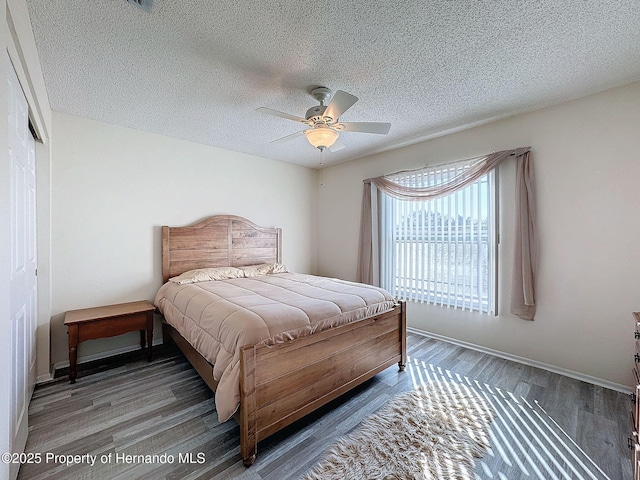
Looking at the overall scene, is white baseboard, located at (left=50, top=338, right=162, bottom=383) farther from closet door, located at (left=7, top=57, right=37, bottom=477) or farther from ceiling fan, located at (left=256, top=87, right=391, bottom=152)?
ceiling fan, located at (left=256, top=87, right=391, bottom=152)

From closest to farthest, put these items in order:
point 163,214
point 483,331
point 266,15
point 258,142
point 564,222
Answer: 1. point 266,15
2. point 564,222
3. point 483,331
4. point 163,214
5. point 258,142

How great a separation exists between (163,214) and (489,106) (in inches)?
153

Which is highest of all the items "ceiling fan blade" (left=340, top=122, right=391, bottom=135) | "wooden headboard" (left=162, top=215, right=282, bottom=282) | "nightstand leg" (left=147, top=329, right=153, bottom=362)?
"ceiling fan blade" (left=340, top=122, right=391, bottom=135)

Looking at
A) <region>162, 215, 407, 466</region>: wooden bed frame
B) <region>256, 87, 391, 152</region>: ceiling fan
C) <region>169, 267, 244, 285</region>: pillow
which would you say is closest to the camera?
<region>162, 215, 407, 466</region>: wooden bed frame

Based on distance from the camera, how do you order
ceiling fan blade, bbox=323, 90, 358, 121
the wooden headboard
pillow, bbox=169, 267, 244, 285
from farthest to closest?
the wooden headboard → pillow, bbox=169, 267, 244, 285 → ceiling fan blade, bbox=323, 90, 358, 121

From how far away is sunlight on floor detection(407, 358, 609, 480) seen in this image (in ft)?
5.00

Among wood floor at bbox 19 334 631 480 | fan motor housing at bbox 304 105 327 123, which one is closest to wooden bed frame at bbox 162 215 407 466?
wood floor at bbox 19 334 631 480

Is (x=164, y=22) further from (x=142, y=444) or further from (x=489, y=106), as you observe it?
(x=489, y=106)

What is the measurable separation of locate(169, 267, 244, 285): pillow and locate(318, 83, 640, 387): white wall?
299 cm

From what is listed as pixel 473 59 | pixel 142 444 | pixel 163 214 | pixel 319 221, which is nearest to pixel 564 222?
pixel 473 59

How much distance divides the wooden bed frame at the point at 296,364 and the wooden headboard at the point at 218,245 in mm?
13

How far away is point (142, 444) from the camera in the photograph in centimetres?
173

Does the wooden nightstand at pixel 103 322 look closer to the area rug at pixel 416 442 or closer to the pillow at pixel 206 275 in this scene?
the pillow at pixel 206 275

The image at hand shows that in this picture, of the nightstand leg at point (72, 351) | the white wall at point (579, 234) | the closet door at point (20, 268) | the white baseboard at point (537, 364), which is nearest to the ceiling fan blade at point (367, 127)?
the white wall at point (579, 234)
